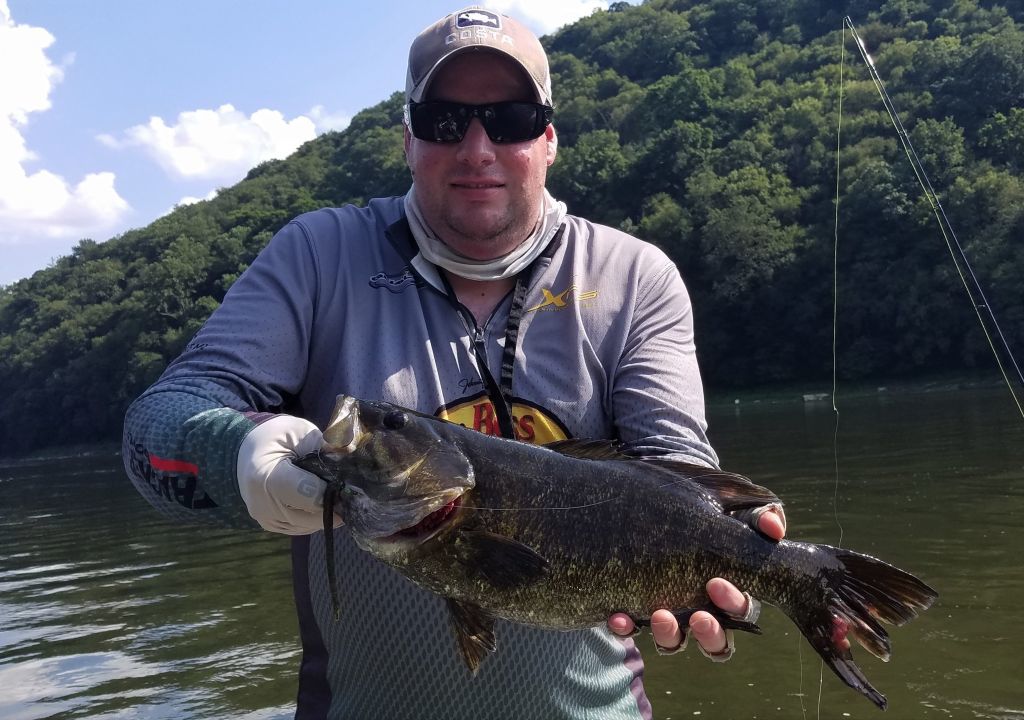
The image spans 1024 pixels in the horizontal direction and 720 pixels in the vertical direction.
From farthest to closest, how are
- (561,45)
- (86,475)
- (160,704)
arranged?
1. (561,45)
2. (86,475)
3. (160,704)

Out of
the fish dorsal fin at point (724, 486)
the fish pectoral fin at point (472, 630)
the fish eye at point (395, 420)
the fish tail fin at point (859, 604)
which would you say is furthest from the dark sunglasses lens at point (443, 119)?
the fish tail fin at point (859, 604)

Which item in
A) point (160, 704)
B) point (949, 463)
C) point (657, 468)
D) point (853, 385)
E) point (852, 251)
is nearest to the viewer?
point (657, 468)

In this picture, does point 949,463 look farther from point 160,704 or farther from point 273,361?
point 273,361

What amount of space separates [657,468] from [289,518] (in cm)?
114

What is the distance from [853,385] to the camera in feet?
173

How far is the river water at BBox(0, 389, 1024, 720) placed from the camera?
26.7 feet

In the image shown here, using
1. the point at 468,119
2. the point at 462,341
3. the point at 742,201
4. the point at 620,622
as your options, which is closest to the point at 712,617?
the point at 620,622

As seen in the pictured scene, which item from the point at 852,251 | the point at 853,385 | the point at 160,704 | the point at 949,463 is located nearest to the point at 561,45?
the point at 852,251

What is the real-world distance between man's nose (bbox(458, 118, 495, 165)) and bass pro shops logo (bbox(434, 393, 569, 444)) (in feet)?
2.76

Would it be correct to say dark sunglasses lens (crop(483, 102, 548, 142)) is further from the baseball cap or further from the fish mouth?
the fish mouth

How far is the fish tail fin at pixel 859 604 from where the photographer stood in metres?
2.84

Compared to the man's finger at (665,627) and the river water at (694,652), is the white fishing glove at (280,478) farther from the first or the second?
the river water at (694,652)

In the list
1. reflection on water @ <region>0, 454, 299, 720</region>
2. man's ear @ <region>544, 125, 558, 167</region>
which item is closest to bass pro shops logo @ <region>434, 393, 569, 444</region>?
man's ear @ <region>544, 125, 558, 167</region>

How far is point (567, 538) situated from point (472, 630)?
40 centimetres
